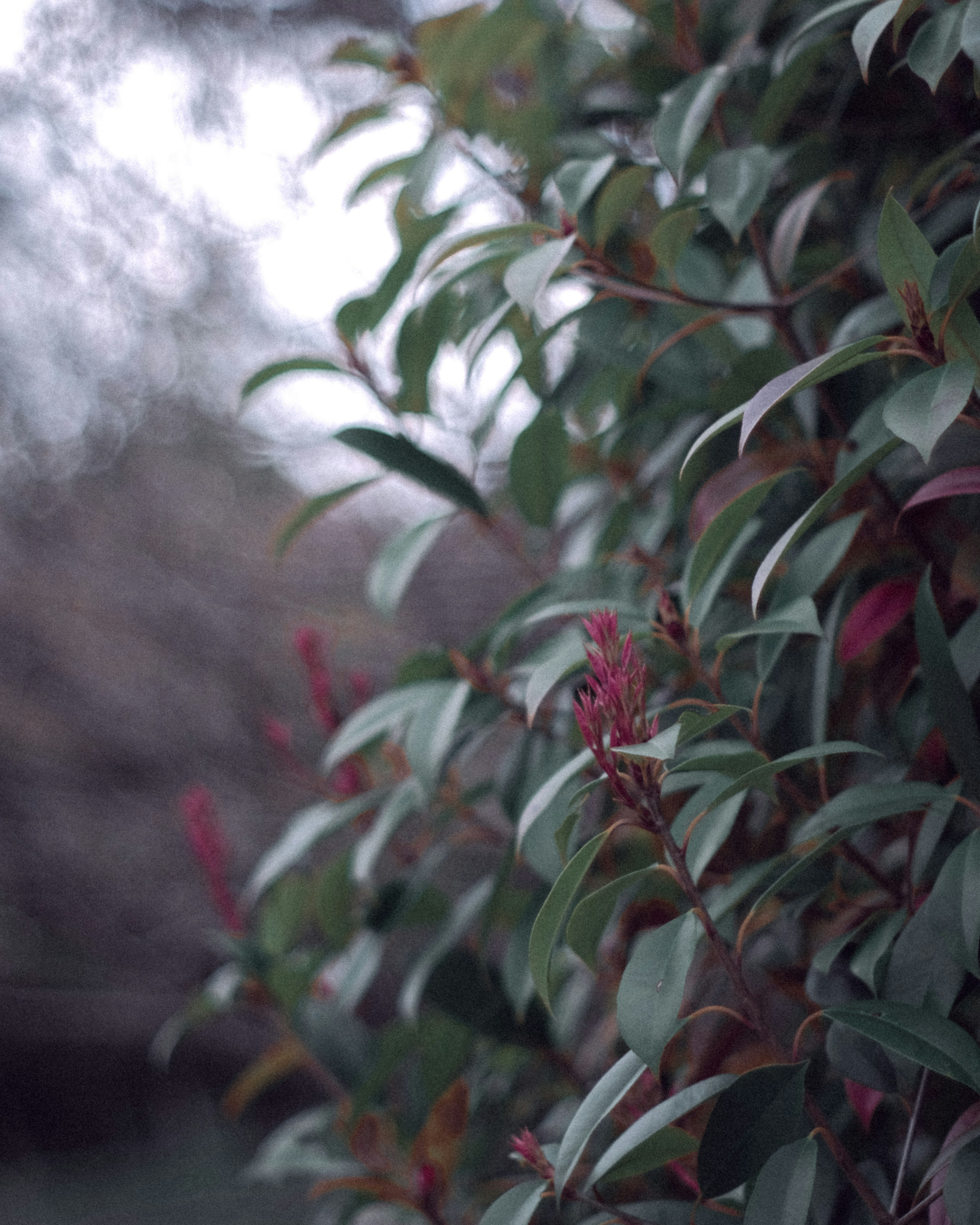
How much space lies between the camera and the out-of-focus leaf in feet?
1.95

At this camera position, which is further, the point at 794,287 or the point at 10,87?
the point at 10,87

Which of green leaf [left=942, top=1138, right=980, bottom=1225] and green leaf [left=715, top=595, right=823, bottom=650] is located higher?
green leaf [left=715, top=595, right=823, bottom=650]

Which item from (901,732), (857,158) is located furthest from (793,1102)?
(857,158)

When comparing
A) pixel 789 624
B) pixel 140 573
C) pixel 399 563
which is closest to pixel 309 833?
pixel 399 563

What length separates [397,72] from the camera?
0.76 metres

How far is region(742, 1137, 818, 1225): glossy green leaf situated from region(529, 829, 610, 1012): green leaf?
121 mm

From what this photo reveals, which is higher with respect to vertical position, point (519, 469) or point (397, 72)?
point (397, 72)

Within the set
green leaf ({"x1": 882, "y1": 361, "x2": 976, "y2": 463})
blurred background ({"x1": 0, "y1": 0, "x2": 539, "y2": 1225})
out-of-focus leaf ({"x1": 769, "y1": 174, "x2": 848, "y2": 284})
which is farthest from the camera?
blurred background ({"x1": 0, "y1": 0, "x2": 539, "y2": 1225})

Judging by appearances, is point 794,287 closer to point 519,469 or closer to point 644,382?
point 644,382

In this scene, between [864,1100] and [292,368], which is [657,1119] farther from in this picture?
[292,368]

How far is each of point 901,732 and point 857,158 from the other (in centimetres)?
47

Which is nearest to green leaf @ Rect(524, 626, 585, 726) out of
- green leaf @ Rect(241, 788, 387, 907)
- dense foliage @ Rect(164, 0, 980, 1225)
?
dense foliage @ Rect(164, 0, 980, 1225)

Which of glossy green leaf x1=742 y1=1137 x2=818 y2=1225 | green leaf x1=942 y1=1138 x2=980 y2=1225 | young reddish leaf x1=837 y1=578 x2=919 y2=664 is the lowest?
glossy green leaf x1=742 y1=1137 x2=818 y2=1225

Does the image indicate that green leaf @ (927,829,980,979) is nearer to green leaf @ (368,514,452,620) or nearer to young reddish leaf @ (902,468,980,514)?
young reddish leaf @ (902,468,980,514)
